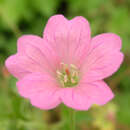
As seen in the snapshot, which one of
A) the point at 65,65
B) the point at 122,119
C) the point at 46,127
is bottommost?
the point at 122,119

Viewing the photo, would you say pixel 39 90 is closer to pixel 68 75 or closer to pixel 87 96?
pixel 87 96

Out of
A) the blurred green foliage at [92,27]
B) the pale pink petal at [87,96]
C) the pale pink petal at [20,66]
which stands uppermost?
the pale pink petal at [20,66]

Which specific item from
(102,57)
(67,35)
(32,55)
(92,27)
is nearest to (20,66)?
(32,55)

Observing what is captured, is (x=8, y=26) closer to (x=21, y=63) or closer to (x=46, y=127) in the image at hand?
(x=46, y=127)

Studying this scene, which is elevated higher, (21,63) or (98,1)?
(21,63)

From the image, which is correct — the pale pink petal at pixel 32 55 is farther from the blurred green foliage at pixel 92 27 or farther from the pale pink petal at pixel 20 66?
the blurred green foliage at pixel 92 27

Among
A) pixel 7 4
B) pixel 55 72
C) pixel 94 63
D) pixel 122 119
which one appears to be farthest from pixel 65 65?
pixel 7 4

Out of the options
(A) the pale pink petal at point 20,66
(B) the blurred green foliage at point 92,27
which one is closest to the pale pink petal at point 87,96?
(A) the pale pink petal at point 20,66
